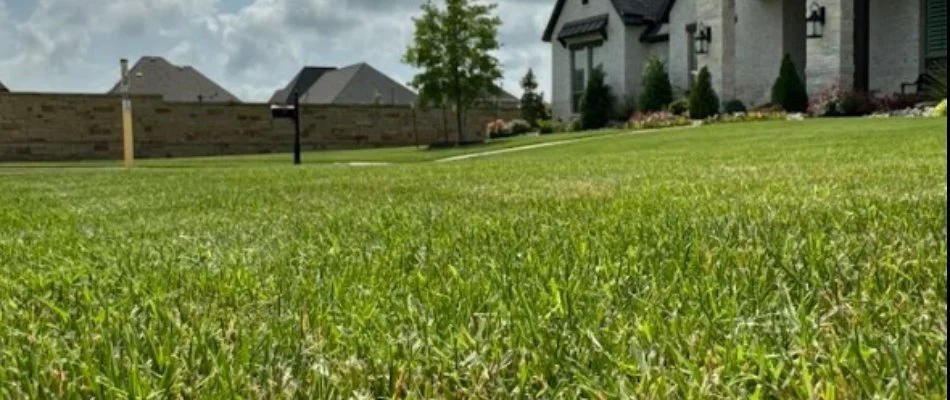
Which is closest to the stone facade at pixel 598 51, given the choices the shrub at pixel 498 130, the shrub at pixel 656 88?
the shrub at pixel 498 130

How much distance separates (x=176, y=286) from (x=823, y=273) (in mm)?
1902

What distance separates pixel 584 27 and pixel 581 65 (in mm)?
1825

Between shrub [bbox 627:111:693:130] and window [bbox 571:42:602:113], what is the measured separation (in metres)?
6.75

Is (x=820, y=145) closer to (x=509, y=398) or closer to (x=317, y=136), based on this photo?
(x=509, y=398)

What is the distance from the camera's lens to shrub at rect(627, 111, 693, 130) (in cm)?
2506

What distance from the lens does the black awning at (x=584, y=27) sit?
3303 cm

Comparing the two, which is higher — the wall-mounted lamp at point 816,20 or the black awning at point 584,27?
the black awning at point 584,27

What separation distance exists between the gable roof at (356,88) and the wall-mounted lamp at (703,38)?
123ft

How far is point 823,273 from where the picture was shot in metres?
2.28

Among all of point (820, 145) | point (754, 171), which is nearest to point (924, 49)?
point (820, 145)

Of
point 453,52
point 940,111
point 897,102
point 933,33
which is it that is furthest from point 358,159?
point 933,33

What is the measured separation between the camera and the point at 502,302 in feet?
6.93

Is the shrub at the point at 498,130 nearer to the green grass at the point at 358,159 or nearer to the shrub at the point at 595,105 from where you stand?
the shrub at the point at 595,105

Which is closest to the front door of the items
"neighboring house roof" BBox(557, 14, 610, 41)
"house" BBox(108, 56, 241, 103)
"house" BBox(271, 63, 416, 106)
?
"neighboring house roof" BBox(557, 14, 610, 41)
